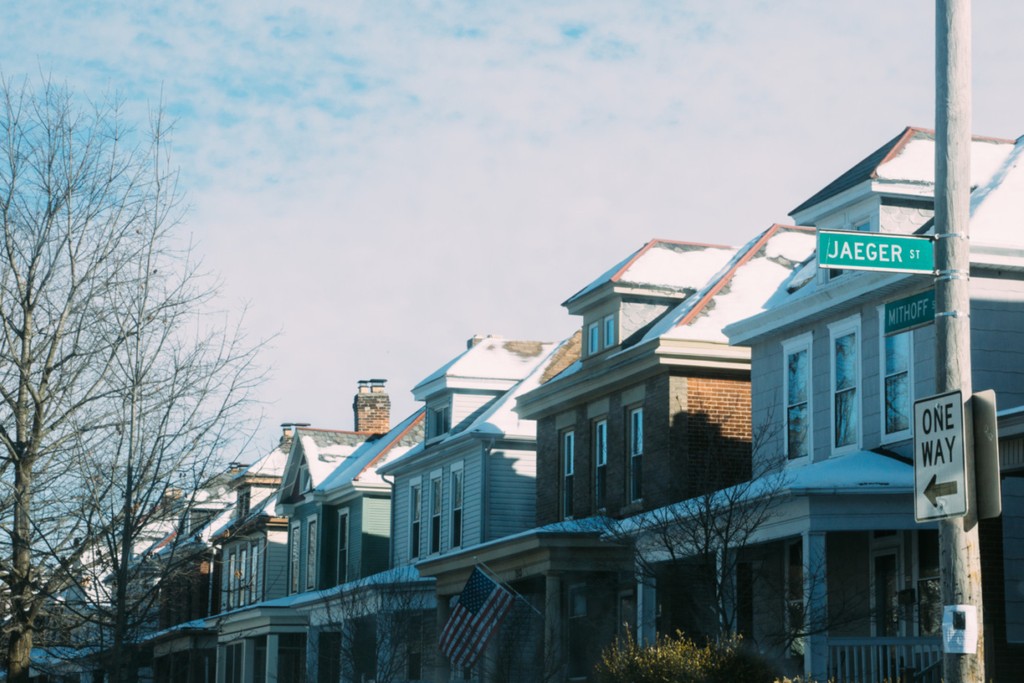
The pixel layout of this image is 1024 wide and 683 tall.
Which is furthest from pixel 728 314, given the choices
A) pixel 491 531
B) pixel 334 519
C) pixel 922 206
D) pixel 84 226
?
pixel 334 519

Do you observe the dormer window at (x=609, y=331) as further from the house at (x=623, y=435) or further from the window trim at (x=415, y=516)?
the window trim at (x=415, y=516)

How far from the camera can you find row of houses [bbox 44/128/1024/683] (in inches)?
766

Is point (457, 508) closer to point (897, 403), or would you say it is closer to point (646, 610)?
point (646, 610)

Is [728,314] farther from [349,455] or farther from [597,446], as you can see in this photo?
[349,455]

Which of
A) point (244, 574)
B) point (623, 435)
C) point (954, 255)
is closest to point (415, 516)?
point (623, 435)

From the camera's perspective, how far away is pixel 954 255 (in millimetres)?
9055

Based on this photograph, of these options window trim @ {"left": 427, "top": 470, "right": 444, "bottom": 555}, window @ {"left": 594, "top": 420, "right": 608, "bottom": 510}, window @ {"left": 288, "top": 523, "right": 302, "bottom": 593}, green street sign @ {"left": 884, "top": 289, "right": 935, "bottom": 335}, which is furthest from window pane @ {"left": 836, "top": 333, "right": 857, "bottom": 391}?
window @ {"left": 288, "top": 523, "right": 302, "bottom": 593}

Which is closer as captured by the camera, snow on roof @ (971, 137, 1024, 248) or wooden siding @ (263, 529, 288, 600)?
snow on roof @ (971, 137, 1024, 248)

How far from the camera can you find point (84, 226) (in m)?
21.4

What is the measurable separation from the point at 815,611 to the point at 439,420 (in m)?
20.7

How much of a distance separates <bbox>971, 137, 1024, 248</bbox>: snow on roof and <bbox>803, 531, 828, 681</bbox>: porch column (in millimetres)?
4821

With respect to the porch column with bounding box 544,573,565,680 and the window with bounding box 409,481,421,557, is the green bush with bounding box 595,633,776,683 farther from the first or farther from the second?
the window with bounding box 409,481,421,557

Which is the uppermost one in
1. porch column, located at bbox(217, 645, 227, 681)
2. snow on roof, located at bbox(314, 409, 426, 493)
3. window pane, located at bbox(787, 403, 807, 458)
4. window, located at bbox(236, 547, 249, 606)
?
snow on roof, located at bbox(314, 409, 426, 493)

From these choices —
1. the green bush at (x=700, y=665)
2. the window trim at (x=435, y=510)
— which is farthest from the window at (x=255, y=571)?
the green bush at (x=700, y=665)
